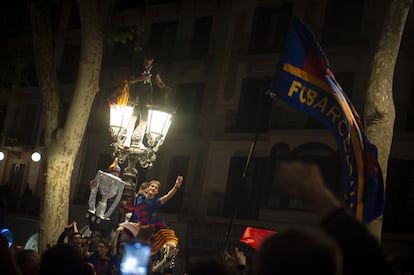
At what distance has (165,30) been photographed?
29531mm

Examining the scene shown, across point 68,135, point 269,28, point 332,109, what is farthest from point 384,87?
point 269,28

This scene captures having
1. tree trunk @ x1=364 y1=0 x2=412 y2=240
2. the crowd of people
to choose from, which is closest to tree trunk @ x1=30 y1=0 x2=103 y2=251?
tree trunk @ x1=364 y1=0 x2=412 y2=240

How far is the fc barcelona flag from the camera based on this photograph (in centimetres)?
Answer: 638

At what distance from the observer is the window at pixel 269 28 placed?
25.1m

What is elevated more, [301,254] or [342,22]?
[342,22]

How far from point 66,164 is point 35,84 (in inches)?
943

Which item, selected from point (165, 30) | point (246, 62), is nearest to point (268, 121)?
point (246, 62)

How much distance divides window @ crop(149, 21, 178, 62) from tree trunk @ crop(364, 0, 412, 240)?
20.9 meters

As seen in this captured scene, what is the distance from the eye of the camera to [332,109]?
6586 millimetres

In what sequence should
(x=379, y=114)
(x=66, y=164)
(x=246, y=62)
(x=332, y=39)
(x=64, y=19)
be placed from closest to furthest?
(x=379, y=114) < (x=66, y=164) < (x=332, y=39) < (x=246, y=62) < (x=64, y=19)

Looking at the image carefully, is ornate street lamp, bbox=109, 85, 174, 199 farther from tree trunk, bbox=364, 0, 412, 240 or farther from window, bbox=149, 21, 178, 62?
window, bbox=149, 21, 178, 62

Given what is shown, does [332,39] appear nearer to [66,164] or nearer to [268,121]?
[268,121]

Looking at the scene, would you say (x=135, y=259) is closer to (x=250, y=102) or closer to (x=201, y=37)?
(x=250, y=102)

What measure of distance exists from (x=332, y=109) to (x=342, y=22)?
17.8 m
